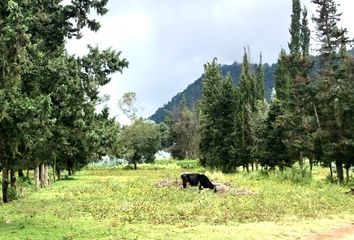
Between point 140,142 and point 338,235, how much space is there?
79499mm

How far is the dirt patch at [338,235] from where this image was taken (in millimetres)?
15648

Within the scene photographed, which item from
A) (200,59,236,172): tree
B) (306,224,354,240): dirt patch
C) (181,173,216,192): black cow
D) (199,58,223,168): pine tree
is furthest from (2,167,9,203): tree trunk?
(199,58,223,168): pine tree

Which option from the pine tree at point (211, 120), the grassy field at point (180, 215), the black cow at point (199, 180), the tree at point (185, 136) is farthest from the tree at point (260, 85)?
the grassy field at point (180, 215)

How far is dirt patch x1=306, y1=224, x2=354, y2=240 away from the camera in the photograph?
15.6 meters

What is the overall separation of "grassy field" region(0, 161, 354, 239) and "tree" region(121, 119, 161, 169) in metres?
63.7

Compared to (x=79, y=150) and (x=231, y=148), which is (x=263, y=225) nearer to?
(x=79, y=150)

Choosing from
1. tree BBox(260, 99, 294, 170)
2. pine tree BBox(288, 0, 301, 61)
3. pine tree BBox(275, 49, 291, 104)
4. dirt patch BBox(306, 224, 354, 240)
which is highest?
pine tree BBox(288, 0, 301, 61)

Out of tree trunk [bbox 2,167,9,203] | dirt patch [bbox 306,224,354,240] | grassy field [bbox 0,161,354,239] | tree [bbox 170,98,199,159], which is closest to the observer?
dirt patch [bbox 306,224,354,240]

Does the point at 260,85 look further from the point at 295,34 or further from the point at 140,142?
the point at 140,142

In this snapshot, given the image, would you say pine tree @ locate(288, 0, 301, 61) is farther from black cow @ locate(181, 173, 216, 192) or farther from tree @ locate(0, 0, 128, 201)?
tree @ locate(0, 0, 128, 201)

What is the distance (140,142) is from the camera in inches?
3730

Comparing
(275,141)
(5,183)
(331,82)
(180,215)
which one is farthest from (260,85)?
(180,215)

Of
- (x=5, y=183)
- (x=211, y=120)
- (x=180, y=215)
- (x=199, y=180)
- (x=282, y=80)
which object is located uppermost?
(x=282, y=80)

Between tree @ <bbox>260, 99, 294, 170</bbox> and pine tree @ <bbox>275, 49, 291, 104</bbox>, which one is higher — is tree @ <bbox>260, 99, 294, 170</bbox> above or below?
below
